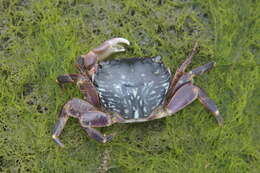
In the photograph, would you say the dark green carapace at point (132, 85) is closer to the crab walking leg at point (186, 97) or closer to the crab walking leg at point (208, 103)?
the crab walking leg at point (186, 97)

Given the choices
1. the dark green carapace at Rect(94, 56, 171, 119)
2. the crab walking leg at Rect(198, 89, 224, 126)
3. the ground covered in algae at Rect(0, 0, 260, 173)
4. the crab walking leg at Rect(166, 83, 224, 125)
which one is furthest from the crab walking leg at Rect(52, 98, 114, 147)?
the crab walking leg at Rect(198, 89, 224, 126)

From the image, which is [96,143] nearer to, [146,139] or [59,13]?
[146,139]

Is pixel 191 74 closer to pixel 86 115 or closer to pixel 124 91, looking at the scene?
pixel 124 91

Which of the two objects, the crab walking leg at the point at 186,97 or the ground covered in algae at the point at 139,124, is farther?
the ground covered in algae at the point at 139,124

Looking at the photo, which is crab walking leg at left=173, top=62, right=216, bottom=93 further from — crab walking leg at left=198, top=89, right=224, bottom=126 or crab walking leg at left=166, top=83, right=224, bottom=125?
crab walking leg at left=198, top=89, right=224, bottom=126

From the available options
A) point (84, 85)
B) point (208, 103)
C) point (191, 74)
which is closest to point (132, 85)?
point (84, 85)

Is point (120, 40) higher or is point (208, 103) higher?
point (120, 40)

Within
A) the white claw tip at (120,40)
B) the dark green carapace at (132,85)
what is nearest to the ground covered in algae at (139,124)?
the white claw tip at (120,40)

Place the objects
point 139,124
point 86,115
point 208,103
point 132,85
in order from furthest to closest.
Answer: point 139,124, point 208,103, point 86,115, point 132,85
